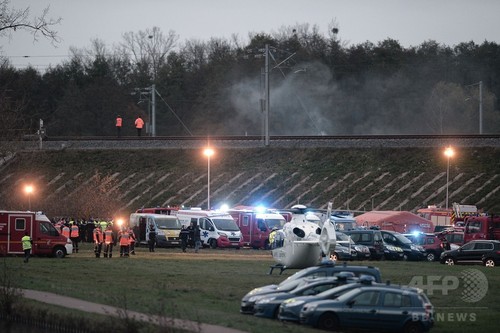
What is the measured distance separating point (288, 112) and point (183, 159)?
33.2 m

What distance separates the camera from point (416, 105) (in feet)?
412

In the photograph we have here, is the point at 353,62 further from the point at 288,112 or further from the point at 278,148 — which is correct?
the point at 278,148

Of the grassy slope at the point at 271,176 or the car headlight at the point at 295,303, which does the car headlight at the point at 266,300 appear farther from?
the grassy slope at the point at 271,176

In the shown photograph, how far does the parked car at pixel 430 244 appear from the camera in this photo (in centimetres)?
5694

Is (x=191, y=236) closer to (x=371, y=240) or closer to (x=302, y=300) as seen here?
(x=371, y=240)

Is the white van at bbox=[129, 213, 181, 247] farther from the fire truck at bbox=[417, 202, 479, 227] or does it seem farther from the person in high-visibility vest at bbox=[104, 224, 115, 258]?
the fire truck at bbox=[417, 202, 479, 227]

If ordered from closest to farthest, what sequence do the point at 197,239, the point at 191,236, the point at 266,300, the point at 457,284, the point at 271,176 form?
the point at 266,300 < the point at 457,284 < the point at 197,239 < the point at 191,236 < the point at 271,176

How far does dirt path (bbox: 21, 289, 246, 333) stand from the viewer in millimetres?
25469

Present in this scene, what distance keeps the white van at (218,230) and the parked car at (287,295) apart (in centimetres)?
3161

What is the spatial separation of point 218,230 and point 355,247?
12.0 meters

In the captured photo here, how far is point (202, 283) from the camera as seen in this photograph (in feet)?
127

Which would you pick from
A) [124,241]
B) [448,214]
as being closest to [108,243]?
[124,241]

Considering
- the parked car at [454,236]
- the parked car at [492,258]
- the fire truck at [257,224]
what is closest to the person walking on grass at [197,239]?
the fire truck at [257,224]

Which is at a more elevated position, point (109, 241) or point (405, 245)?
point (109, 241)
